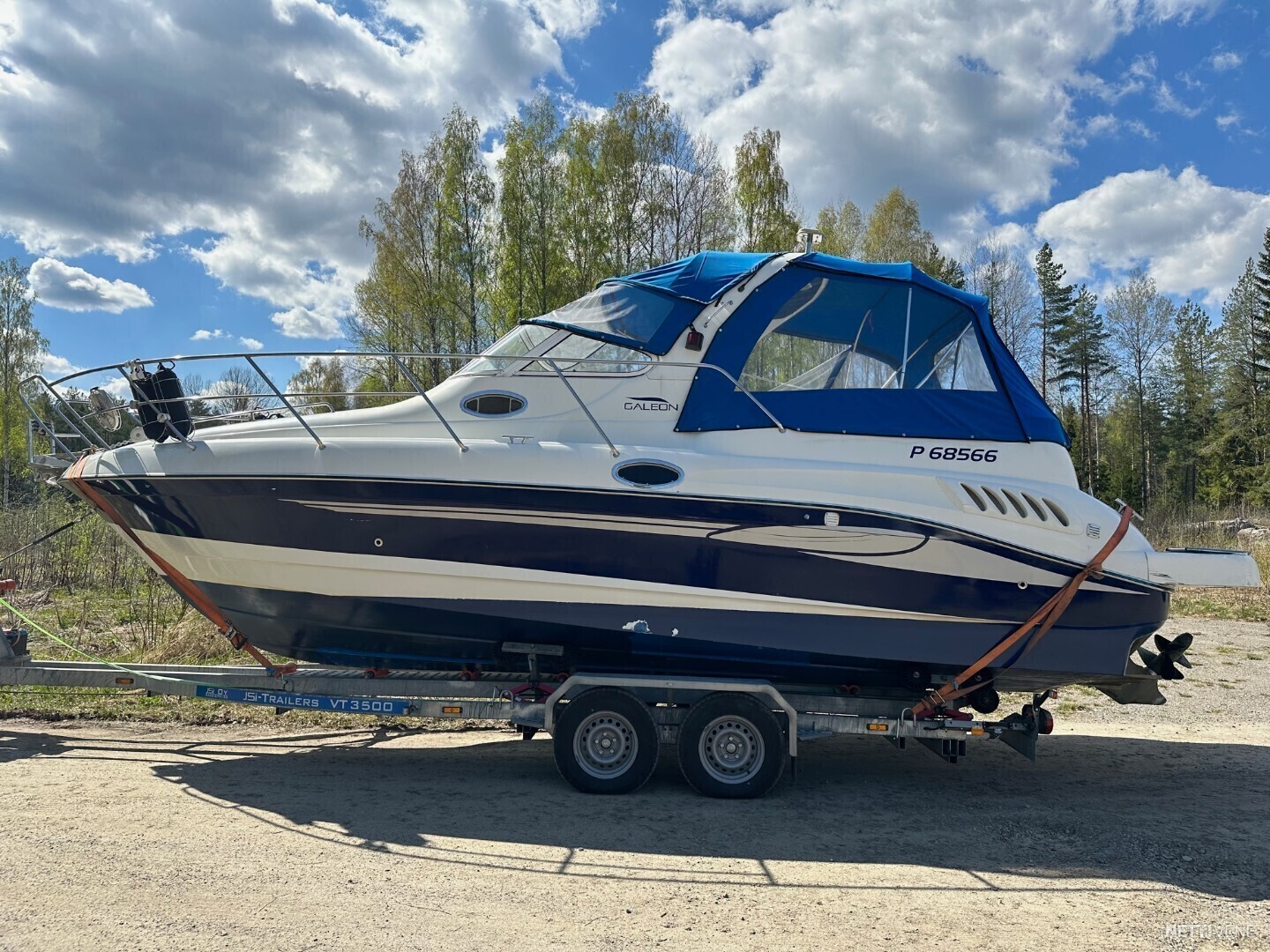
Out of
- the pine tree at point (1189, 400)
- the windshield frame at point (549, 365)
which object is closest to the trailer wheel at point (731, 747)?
the windshield frame at point (549, 365)

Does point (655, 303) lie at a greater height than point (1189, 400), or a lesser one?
lesser

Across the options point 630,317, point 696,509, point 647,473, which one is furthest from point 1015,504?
point 630,317

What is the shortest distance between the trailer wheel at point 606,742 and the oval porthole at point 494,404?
1.77 m

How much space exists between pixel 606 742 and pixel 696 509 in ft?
4.95

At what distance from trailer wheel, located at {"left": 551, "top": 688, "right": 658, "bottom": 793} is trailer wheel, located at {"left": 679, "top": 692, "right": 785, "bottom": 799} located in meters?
0.23

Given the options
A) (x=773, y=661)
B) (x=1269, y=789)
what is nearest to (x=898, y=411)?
(x=773, y=661)

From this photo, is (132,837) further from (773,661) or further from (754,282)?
(754,282)

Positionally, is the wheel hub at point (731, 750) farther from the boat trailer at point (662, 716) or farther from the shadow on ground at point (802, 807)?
the shadow on ground at point (802, 807)

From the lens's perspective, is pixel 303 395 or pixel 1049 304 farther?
pixel 1049 304

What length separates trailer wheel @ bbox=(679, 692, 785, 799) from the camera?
4859 millimetres

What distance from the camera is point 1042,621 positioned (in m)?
4.88

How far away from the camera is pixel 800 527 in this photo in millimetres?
4723

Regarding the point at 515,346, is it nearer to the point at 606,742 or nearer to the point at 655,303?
the point at 655,303

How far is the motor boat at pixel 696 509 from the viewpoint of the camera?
187 inches
